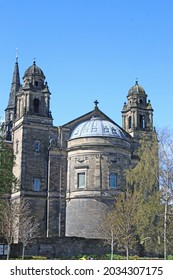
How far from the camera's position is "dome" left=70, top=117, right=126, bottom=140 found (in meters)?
55.9

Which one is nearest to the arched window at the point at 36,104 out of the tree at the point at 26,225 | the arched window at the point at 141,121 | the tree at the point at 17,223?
the tree at the point at 17,223

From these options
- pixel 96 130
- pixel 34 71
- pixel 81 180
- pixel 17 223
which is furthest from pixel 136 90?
pixel 17 223

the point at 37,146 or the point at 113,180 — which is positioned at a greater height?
the point at 37,146

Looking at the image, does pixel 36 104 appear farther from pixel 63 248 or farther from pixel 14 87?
pixel 14 87

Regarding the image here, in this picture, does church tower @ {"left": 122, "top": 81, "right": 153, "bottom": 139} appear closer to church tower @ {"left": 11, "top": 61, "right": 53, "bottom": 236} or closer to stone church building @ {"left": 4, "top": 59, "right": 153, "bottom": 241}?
stone church building @ {"left": 4, "top": 59, "right": 153, "bottom": 241}

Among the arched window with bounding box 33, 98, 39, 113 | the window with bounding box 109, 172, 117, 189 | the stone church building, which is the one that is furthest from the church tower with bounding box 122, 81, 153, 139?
the arched window with bounding box 33, 98, 39, 113

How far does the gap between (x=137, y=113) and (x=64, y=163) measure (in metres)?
14.4

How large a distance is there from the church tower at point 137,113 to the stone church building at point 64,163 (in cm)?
586

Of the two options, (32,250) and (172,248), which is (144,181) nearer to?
(172,248)

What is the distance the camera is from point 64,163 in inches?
2282

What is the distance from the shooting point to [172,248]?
149ft

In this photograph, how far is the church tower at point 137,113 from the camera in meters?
65.6

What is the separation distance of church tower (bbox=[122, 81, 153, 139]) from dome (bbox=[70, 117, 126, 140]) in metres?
8.36

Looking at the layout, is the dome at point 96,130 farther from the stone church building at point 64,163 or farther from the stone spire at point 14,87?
the stone spire at point 14,87
